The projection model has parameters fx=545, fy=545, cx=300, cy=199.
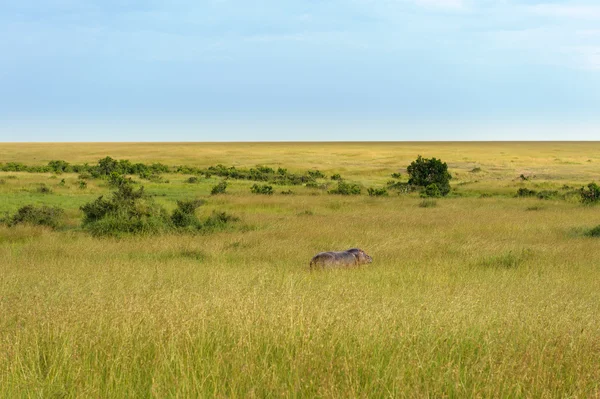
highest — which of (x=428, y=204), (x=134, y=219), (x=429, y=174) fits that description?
(x=429, y=174)

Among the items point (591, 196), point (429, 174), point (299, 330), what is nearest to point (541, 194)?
point (591, 196)

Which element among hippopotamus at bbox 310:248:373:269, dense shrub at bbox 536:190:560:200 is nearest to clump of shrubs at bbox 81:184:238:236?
hippopotamus at bbox 310:248:373:269

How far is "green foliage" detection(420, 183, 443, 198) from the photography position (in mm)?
29422

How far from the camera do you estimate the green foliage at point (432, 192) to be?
96.5 feet

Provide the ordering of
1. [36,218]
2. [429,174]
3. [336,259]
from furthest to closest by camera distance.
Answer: [429,174] → [36,218] → [336,259]

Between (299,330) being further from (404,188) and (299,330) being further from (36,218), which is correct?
(404,188)

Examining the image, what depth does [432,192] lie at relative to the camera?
97.9 feet

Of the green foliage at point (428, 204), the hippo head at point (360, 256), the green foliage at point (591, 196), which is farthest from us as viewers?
the green foliage at point (591, 196)

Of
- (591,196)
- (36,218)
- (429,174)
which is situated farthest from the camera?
(429,174)

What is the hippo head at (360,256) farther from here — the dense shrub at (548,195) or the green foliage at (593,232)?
the dense shrub at (548,195)

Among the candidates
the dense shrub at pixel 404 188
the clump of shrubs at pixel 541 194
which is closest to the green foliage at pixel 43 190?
the dense shrub at pixel 404 188

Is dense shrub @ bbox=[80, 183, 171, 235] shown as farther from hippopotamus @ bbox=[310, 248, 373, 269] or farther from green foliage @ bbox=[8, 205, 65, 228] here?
hippopotamus @ bbox=[310, 248, 373, 269]

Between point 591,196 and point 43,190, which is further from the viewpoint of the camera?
point 43,190

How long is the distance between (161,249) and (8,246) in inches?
144
